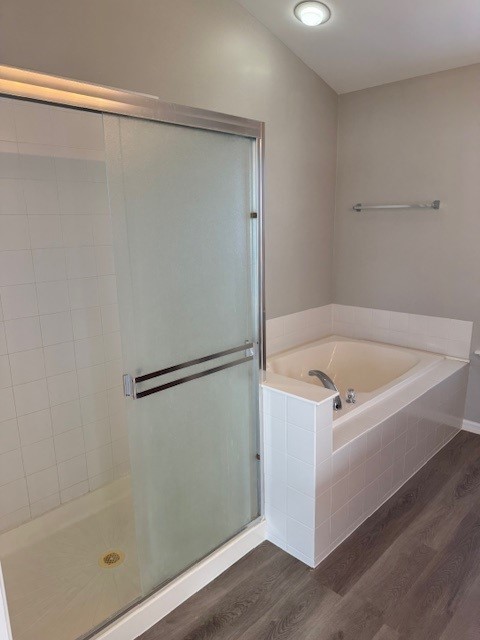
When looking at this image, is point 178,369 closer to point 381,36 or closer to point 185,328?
point 185,328

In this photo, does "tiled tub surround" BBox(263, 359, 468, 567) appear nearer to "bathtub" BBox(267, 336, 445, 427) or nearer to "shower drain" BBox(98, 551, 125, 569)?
"bathtub" BBox(267, 336, 445, 427)

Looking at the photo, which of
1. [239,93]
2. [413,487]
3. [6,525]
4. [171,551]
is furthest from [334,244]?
[6,525]

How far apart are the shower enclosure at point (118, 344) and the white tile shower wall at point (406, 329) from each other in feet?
5.57

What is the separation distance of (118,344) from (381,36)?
226 centimetres

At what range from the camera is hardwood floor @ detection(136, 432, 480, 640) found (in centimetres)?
163

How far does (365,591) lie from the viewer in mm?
1787

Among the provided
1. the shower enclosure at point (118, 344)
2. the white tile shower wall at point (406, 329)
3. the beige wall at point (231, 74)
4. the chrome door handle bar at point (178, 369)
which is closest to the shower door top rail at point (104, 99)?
the shower enclosure at point (118, 344)

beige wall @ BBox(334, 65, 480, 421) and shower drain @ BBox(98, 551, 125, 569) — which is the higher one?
beige wall @ BBox(334, 65, 480, 421)

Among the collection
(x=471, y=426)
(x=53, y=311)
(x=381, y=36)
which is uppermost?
(x=381, y=36)

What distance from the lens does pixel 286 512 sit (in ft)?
6.47

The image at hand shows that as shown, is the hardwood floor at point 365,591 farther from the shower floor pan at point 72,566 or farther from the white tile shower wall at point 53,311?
the white tile shower wall at point 53,311

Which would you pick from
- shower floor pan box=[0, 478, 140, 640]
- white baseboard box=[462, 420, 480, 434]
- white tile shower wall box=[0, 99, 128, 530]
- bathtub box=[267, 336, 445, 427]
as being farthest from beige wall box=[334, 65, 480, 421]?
shower floor pan box=[0, 478, 140, 640]

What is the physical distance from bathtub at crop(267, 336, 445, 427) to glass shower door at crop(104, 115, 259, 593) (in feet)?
3.37

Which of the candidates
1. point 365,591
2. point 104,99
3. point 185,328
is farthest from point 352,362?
A: point 104,99
